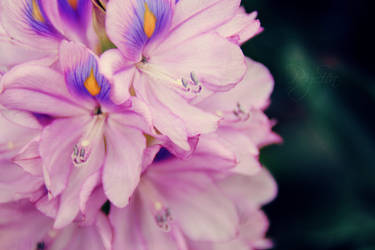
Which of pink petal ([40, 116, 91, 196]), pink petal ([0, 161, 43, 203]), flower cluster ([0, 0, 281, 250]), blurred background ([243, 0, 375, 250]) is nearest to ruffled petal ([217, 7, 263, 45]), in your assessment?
flower cluster ([0, 0, 281, 250])

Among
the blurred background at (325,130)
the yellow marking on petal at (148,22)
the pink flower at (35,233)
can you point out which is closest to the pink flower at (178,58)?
the yellow marking on petal at (148,22)

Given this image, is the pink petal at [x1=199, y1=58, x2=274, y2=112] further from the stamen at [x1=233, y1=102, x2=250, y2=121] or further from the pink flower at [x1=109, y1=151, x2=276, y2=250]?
the pink flower at [x1=109, y1=151, x2=276, y2=250]

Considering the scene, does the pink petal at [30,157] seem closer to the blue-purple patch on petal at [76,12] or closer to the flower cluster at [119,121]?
the flower cluster at [119,121]

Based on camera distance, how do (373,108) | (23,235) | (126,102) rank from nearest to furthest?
Answer: 1. (126,102)
2. (23,235)
3. (373,108)

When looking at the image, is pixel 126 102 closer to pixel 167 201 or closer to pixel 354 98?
pixel 167 201

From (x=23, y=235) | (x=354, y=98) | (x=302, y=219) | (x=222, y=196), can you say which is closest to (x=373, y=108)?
(x=354, y=98)
